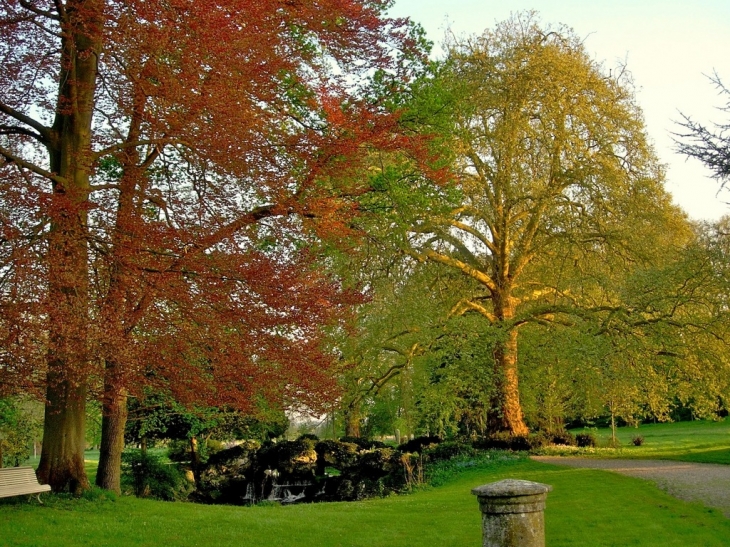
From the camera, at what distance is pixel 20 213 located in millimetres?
9883

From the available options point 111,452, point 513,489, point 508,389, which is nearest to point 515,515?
point 513,489

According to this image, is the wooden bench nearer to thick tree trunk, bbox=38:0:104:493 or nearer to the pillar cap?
thick tree trunk, bbox=38:0:104:493

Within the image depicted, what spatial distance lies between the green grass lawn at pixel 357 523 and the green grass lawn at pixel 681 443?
8151mm

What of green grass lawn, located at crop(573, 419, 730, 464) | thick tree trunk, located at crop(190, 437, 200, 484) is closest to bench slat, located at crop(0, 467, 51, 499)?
thick tree trunk, located at crop(190, 437, 200, 484)

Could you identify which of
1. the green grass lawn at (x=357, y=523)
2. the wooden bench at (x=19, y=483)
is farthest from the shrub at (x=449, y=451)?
the wooden bench at (x=19, y=483)

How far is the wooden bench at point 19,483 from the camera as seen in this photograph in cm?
1109

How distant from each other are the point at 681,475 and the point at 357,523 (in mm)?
9018

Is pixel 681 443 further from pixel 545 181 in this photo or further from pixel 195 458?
pixel 195 458

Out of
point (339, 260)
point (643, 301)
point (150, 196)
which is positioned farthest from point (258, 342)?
point (643, 301)

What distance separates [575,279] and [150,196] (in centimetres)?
1608

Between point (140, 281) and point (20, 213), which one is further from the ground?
point (20, 213)

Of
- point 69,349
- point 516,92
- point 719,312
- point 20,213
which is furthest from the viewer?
point 516,92

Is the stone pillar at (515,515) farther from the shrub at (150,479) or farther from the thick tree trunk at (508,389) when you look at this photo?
the shrub at (150,479)

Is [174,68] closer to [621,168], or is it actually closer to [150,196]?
[150,196]
